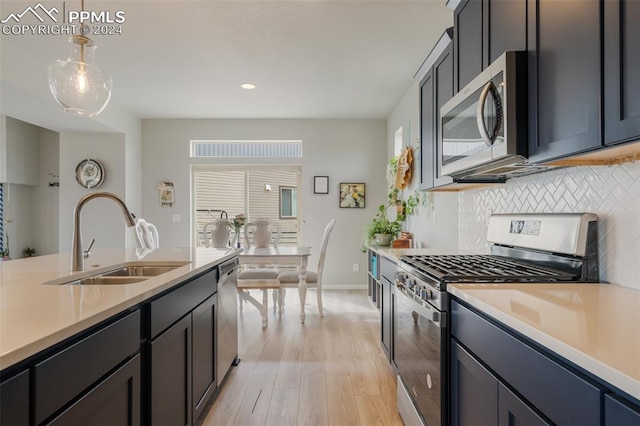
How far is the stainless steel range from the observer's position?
134 cm

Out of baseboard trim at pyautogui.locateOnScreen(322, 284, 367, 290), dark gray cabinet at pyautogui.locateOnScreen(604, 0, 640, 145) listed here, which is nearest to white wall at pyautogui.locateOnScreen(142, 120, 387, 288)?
baseboard trim at pyautogui.locateOnScreen(322, 284, 367, 290)

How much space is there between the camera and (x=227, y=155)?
5668 millimetres

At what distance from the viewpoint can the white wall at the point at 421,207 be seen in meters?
3.03

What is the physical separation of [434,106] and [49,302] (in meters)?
2.19

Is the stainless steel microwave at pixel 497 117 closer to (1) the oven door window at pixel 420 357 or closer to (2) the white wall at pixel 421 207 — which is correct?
(1) the oven door window at pixel 420 357

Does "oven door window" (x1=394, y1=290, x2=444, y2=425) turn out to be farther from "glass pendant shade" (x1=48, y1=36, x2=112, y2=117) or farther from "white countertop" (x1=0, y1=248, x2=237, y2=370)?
"glass pendant shade" (x1=48, y1=36, x2=112, y2=117)

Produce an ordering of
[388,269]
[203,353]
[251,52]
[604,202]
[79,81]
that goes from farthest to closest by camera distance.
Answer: [251,52] < [388,269] < [79,81] < [203,353] < [604,202]

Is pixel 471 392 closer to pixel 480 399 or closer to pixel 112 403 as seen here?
pixel 480 399

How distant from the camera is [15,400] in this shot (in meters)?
0.69

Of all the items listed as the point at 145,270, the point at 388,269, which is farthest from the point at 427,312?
the point at 145,270

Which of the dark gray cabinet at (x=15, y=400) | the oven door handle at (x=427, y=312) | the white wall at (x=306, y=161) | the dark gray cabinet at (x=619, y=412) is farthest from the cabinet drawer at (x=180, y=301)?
the white wall at (x=306, y=161)

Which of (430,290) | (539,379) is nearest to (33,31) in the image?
(430,290)

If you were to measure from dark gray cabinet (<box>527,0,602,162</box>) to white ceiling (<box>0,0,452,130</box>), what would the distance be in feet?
5.17

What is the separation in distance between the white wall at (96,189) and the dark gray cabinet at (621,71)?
5415mm
